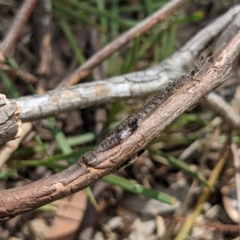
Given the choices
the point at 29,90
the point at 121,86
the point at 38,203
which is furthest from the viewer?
the point at 29,90

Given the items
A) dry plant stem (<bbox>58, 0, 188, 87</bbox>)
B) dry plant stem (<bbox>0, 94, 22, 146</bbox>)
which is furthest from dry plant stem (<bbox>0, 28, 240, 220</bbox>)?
dry plant stem (<bbox>58, 0, 188, 87</bbox>)

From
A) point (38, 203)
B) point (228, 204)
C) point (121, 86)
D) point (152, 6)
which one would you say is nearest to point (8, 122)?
point (38, 203)

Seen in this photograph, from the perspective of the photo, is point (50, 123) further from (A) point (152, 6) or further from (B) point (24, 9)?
(A) point (152, 6)

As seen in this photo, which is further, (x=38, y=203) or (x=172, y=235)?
(x=172, y=235)

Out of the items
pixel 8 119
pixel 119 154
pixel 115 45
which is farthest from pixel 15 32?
pixel 119 154

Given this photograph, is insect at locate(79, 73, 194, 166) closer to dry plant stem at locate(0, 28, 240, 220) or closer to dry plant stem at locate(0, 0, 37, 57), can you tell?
dry plant stem at locate(0, 28, 240, 220)
